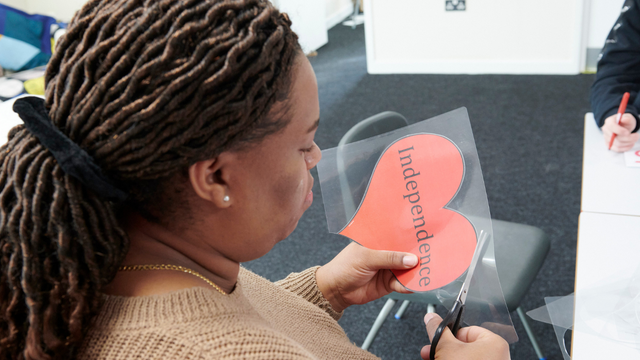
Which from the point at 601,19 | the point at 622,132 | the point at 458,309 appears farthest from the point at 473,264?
the point at 601,19

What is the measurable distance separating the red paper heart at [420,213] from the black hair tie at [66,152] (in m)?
0.49

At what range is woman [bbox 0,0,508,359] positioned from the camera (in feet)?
1.74

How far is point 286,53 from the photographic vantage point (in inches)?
23.8

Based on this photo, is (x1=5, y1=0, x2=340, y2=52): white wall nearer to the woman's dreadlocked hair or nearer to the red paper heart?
the red paper heart

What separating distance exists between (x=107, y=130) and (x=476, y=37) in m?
4.26

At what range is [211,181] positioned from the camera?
1.97ft

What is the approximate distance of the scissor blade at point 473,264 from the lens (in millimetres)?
824

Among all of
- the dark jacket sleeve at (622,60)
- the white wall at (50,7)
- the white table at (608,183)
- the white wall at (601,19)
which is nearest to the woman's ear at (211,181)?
the white table at (608,183)

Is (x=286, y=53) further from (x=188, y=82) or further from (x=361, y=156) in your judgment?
(x=361, y=156)

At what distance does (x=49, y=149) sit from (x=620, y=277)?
96 centimetres

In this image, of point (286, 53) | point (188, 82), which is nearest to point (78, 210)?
point (188, 82)

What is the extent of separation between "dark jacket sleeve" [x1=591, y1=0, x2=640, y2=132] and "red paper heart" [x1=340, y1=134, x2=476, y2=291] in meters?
1.13

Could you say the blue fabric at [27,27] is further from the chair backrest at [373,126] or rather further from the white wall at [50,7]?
the chair backrest at [373,126]

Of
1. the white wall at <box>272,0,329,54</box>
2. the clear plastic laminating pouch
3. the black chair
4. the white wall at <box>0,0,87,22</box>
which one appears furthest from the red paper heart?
the white wall at <box>0,0,87,22</box>
